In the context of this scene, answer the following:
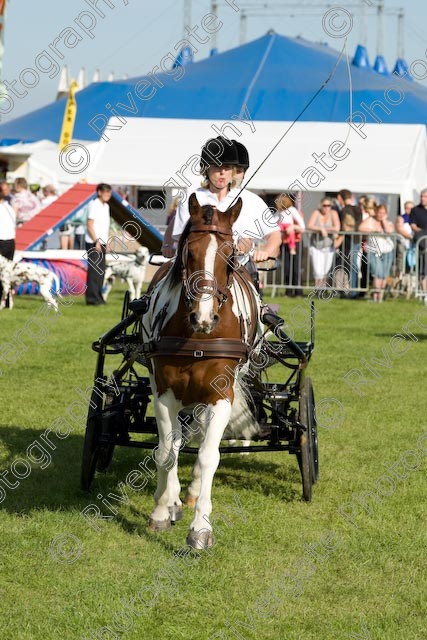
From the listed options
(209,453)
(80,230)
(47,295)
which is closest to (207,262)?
(209,453)

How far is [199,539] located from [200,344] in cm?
106

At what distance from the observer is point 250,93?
3098cm

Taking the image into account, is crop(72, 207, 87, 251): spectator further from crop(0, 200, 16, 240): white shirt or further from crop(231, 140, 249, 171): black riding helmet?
crop(231, 140, 249, 171): black riding helmet

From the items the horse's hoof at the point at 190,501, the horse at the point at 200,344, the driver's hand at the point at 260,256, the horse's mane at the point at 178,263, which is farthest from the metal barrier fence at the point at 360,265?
the horse's mane at the point at 178,263

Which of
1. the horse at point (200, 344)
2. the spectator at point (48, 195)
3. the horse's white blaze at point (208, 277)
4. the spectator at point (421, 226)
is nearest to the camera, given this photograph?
the horse's white blaze at point (208, 277)

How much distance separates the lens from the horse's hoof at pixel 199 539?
18.2 ft

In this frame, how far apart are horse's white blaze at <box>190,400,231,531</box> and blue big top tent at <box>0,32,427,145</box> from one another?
78.1 ft

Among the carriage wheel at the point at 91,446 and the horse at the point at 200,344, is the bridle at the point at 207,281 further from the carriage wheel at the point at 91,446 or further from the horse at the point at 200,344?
the carriage wheel at the point at 91,446

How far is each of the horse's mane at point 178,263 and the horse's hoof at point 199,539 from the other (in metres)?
1.35

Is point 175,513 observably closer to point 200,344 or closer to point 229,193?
point 200,344

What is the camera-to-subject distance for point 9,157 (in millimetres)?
35312

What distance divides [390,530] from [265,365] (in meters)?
1.37

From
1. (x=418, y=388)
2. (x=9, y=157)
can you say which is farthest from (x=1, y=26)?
(x=418, y=388)

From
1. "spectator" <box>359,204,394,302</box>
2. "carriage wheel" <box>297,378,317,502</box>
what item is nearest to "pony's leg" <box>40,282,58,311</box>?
"spectator" <box>359,204,394,302</box>
